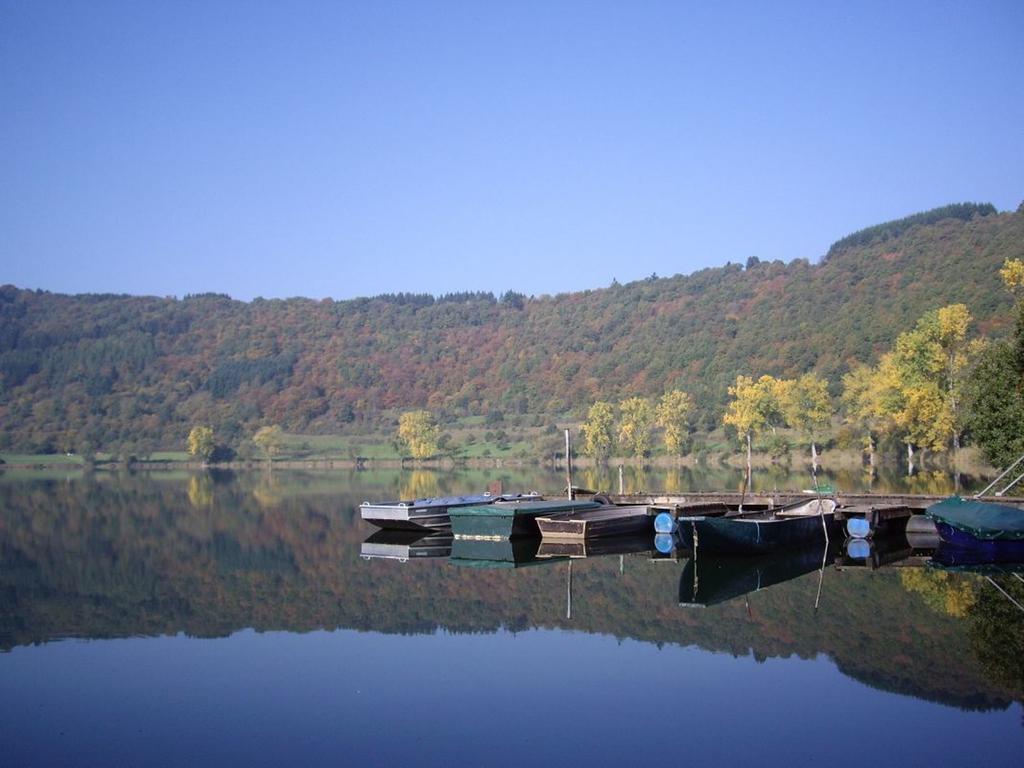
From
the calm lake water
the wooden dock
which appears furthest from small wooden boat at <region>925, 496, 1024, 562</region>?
the wooden dock

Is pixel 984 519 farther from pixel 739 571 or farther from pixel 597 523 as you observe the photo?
pixel 597 523

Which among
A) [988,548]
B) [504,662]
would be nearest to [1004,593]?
[988,548]

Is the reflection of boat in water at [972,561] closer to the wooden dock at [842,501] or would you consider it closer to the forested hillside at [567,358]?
the wooden dock at [842,501]

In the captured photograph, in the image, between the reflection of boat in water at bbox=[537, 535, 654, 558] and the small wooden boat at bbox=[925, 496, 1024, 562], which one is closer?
the small wooden boat at bbox=[925, 496, 1024, 562]

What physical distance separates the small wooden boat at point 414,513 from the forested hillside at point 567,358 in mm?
75062

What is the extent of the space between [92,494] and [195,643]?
55.3m

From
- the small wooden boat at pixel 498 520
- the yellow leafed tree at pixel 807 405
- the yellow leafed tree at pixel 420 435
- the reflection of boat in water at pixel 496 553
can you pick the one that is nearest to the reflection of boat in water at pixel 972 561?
the reflection of boat in water at pixel 496 553

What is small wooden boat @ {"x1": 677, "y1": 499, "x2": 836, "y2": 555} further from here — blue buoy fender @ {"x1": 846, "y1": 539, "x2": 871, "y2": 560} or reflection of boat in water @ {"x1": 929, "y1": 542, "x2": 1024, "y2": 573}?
reflection of boat in water @ {"x1": 929, "y1": 542, "x2": 1024, "y2": 573}

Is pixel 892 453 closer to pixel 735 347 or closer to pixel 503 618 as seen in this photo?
pixel 735 347

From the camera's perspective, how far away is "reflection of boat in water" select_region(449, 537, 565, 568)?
Answer: 28.3 m

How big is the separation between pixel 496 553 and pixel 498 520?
2717mm

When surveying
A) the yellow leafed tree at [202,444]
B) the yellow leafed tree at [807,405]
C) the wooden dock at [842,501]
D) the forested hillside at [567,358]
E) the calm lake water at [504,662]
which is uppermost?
the forested hillside at [567,358]

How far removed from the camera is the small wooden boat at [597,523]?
33.0 m

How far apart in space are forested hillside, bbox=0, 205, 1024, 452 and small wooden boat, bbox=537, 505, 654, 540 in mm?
72095
